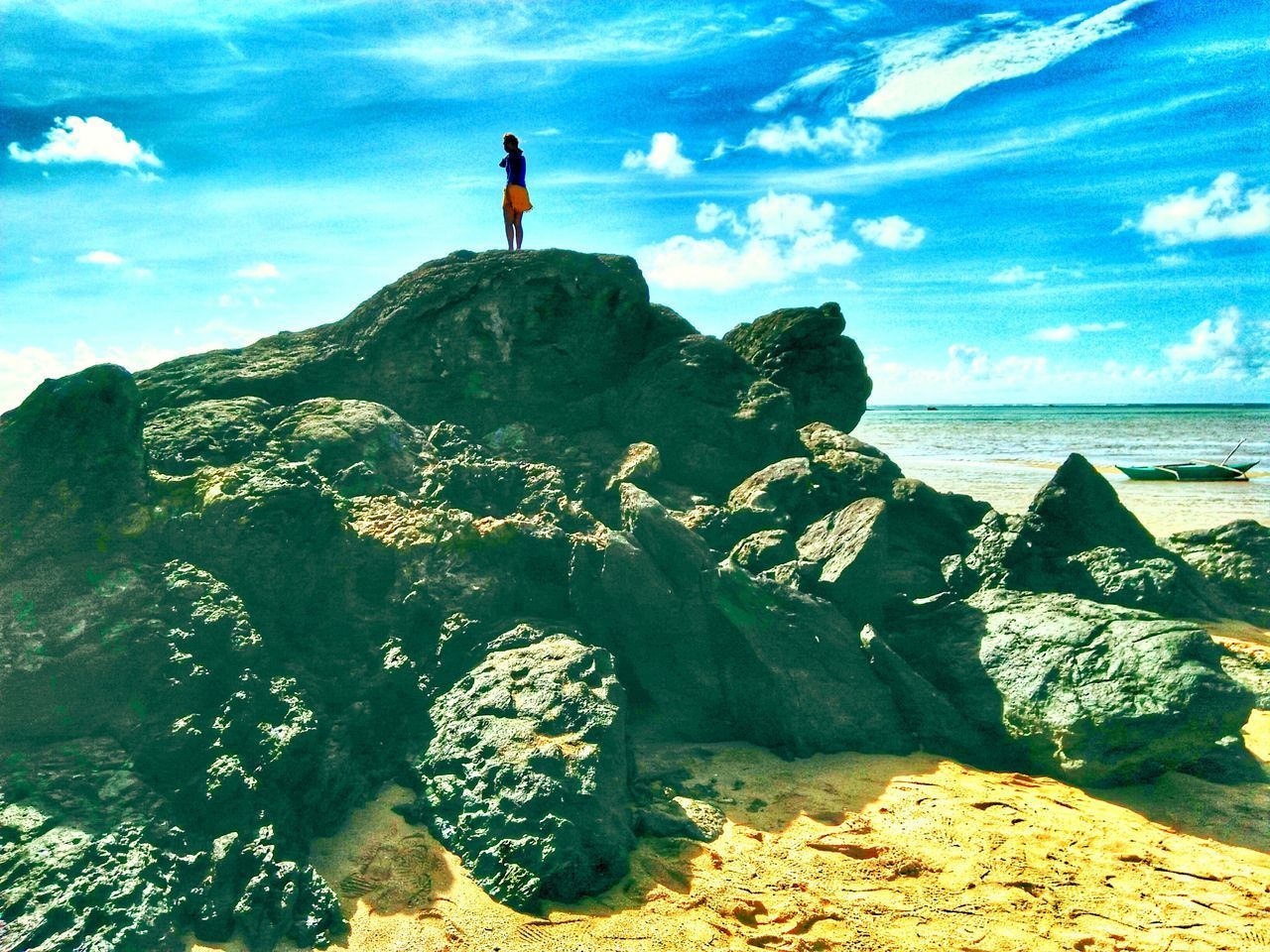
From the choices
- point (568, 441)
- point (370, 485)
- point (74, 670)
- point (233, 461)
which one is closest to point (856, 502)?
point (568, 441)

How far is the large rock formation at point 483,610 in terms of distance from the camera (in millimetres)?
5438

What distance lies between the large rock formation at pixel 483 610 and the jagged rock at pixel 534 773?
0.02 meters

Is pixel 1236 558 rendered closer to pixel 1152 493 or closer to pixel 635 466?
pixel 635 466

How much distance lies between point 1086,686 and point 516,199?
8.91 meters

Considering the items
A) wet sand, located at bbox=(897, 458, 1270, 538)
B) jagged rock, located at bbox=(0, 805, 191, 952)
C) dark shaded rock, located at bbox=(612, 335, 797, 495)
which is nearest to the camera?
jagged rock, located at bbox=(0, 805, 191, 952)

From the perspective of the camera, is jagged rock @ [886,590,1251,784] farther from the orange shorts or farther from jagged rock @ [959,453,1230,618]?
the orange shorts

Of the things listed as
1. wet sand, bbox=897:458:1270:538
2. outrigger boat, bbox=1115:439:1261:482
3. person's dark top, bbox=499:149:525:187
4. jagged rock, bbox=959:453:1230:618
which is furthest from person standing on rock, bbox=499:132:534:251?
outrigger boat, bbox=1115:439:1261:482

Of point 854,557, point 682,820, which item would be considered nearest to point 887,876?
point 682,820

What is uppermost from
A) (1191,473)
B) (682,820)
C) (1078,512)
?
(1078,512)

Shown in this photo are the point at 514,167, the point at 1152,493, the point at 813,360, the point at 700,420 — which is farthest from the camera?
the point at 1152,493

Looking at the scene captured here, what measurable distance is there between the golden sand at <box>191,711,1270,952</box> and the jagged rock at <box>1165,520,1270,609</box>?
5740 millimetres

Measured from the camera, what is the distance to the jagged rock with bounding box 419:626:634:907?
5277mm

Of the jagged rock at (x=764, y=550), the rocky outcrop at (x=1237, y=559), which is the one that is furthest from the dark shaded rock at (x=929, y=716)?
the rocky outcrop at (x=1237, y=559)

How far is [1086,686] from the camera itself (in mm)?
6871
